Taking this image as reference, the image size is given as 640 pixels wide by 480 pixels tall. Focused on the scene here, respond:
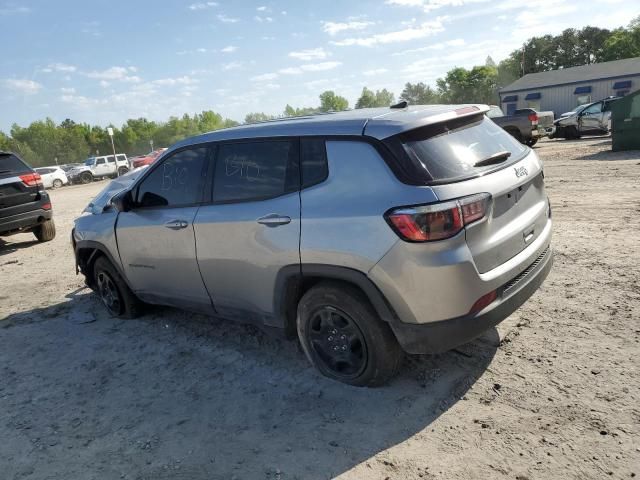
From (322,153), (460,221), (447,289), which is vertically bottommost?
(447,289)

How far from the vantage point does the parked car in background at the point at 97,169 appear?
118 ft

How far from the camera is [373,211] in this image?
280cm

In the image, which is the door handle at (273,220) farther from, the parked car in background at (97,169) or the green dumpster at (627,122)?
the parked car in background at (97,169)

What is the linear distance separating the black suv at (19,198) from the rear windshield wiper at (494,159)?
8.71m

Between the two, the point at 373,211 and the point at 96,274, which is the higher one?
the point at 373,211

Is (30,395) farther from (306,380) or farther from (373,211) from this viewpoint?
(373,211)

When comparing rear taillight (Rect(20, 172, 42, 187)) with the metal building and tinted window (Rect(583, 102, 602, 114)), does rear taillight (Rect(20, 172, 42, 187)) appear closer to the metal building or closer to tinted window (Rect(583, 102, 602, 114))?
tinted window (Rect(583, 102, 602, 114))

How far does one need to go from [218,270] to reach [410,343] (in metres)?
1.61

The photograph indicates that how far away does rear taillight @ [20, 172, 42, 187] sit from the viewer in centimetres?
905

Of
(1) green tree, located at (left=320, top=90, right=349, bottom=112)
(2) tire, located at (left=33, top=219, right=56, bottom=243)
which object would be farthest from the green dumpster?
(1) green tree, located at (left=320, top=90, right=349, bottom=112)

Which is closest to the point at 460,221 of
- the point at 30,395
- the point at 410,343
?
the point at 410,343

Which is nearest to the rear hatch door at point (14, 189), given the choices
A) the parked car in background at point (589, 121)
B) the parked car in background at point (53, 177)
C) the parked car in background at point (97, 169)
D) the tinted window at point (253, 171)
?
the tinted window at point (253, 171)

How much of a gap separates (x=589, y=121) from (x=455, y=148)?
21304 mm

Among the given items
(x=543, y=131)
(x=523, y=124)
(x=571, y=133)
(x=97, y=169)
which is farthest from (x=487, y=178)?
(x=97, y=169)
